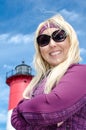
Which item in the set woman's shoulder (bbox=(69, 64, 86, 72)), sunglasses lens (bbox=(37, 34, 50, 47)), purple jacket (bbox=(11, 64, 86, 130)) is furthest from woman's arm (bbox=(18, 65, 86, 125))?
sunglasses lens (bbox=(37, 34, 50, 47))

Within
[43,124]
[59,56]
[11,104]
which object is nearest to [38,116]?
[43,124]

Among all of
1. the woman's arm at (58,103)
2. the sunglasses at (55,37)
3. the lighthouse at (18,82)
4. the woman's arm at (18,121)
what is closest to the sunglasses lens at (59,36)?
the sunglasses at (55,37)

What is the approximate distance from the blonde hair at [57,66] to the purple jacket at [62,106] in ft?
0.39

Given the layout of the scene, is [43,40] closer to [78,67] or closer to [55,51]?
[55,51]

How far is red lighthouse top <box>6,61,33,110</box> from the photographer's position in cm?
2614

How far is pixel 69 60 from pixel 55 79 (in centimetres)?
21

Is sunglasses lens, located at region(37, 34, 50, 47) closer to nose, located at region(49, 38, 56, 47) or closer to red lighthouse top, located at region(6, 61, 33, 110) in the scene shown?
nose, located at region(49, 38, 56, 47)

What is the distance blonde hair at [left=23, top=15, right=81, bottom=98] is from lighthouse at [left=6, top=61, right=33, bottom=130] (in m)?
22.5

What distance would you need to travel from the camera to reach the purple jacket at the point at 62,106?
2.48 meters

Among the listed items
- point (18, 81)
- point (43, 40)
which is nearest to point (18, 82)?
point (18, 81)

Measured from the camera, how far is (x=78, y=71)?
2.65 meters

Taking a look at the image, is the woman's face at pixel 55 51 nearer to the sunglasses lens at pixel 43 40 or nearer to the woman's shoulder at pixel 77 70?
the sunglasses lens at pixel 43 40

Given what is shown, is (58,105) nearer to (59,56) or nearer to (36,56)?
(59,56)

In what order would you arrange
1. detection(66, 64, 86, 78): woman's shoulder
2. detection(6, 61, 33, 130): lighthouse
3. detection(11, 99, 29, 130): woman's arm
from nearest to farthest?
detection(66, 64, 86, 78): woman's shoulder, detection(11, 99, 29, 130): woman's arm, detection(6, 61, 33, 130): lighthouse
